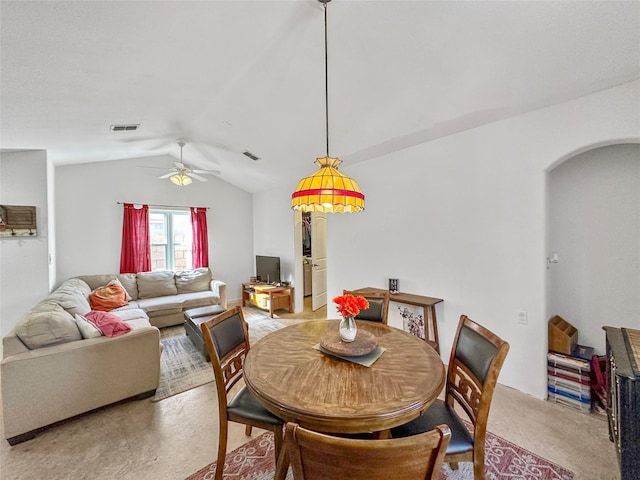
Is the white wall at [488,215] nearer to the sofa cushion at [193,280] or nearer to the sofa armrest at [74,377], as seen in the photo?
the sofa armrest at [74,377]

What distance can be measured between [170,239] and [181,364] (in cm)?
308

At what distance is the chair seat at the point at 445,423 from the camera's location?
129cm

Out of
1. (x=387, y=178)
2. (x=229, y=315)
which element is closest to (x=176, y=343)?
(x=229, y=315)

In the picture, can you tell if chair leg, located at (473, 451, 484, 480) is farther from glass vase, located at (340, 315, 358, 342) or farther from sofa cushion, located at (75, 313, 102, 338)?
sofa cushion, located at (75, 313, 102, 338)

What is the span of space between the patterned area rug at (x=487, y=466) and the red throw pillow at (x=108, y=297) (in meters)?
3.23

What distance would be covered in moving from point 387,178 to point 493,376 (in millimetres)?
2702

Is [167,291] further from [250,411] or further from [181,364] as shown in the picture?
[250,411]

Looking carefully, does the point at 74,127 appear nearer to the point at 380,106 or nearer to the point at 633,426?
the point at 380,106

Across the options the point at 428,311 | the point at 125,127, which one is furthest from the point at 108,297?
the point at 428,311

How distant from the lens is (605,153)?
2.50m

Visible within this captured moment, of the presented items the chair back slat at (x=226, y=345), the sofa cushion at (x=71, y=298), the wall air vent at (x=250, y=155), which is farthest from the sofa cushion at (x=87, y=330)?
the wall air vent at (x=250, y=155)

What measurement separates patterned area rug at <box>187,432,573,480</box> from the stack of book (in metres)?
0.85

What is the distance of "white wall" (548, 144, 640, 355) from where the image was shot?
2393 mm

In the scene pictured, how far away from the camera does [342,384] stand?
1327 millimetres
